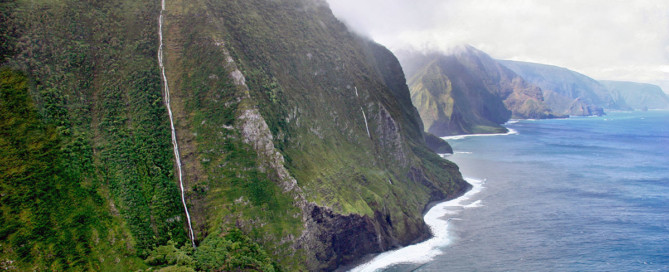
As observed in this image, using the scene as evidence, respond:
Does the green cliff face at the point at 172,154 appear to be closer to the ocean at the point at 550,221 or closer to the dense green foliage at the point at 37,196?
the dense green foliage at the point at 37,196

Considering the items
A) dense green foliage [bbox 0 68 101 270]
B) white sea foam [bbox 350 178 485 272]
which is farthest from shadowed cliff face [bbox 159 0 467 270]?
dense green foliage [bbox 0 68 101 270]

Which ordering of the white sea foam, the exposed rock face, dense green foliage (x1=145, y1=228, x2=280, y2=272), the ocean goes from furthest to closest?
the exposed rock face < the white sea foam < the ocean < dense green foliage (x1=145, y1=228, x2=280, y2=272)

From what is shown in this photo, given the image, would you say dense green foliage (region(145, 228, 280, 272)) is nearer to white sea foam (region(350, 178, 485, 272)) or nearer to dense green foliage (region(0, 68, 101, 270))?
dense green foliage (region(0, 68, 101, 270))

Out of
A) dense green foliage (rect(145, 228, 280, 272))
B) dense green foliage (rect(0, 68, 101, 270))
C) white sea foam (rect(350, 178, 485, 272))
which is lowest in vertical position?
white sea foam (rect(350, 178, 485, 272))

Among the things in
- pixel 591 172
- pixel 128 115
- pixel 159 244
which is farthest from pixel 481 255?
pixel 591 172

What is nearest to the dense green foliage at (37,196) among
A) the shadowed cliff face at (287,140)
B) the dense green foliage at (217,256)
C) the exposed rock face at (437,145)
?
the dense green foliage at (217,256)

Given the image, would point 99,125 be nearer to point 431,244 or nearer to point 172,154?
point 172,154
